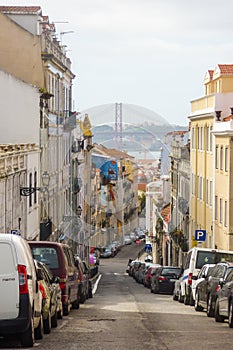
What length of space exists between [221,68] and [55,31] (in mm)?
10743

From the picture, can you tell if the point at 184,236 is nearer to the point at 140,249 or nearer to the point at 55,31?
the point at 55,31

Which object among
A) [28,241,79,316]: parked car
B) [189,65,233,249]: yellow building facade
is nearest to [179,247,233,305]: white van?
[28,241,79,316]: parked car

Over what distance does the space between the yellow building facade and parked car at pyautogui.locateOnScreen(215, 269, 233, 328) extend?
29829mm

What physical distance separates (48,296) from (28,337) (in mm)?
3202

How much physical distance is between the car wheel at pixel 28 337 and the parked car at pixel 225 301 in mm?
5735

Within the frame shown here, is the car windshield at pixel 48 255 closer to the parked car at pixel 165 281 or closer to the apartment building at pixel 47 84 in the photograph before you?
the apartment building at pixel 47 84

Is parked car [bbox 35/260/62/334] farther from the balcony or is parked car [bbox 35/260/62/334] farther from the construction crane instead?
the balcony

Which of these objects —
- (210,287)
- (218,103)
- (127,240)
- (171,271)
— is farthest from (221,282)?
(127,240)

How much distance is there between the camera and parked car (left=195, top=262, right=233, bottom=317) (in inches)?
904

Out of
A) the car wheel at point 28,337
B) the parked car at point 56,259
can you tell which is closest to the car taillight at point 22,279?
the car wheel at point 28,337

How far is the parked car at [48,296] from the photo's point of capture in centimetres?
1667

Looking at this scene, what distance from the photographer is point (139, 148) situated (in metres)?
53.4

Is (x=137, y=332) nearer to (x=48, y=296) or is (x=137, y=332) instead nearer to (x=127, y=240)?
(x=48, y=296)

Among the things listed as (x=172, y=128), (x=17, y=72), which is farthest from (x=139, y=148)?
(x=17, y=72)
